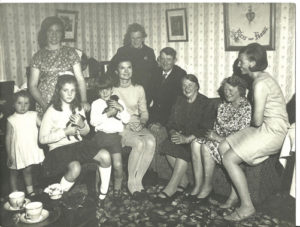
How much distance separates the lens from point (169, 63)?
2.34 metres

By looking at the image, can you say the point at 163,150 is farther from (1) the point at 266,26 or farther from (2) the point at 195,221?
(1) the point at 266,26

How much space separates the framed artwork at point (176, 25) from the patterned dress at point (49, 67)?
0.73 metres

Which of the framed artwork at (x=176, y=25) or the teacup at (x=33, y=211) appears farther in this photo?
the framed artwork at (x=176, y=25)

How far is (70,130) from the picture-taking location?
2113mm

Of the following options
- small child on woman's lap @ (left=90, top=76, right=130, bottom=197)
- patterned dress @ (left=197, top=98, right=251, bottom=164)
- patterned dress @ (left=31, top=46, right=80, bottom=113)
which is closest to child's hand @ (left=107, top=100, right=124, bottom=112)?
small child on woman's lap @ (left=90, top=76, right=130, bottom=197)

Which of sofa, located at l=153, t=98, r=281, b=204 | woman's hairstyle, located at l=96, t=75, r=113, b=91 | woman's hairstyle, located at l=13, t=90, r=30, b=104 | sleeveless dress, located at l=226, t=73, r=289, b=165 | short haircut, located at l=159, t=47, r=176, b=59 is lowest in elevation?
sofa, located at l=153, t=98, r=281, b=204

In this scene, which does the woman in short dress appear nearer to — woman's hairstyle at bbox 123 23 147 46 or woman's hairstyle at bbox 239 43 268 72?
woman's hairstyle at bbox 239 43 268 72

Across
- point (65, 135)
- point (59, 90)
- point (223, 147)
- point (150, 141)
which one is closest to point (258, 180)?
point (223, 147)

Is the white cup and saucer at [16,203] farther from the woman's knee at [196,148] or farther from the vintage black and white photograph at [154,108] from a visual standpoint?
the woman's knee at [196,148]

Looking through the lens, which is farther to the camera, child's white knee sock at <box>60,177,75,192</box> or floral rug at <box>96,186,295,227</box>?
child's white knee sock at <box>60,177,75,192</box>

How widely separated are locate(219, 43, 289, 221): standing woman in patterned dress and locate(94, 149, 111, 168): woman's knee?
763mm

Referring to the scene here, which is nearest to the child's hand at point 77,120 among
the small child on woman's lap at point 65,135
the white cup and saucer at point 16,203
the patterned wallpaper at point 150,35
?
the small child on woman's lap at point 65,135

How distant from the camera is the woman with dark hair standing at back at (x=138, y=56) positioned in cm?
224

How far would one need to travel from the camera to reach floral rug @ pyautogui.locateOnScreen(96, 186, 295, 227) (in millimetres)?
1959
